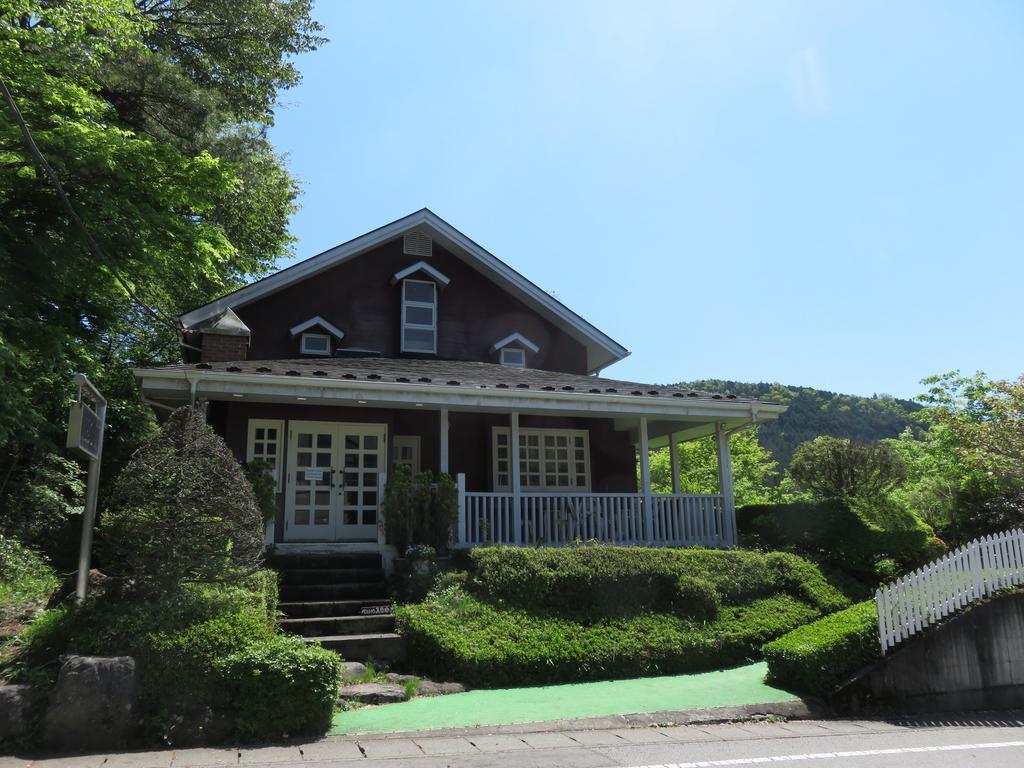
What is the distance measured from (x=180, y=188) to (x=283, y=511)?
5668mm

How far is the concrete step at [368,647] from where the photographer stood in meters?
8.45

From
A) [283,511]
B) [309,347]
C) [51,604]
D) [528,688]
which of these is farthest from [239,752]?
[309,347]

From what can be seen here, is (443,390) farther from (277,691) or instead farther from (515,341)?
(277,691)

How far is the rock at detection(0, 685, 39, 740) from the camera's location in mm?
5652

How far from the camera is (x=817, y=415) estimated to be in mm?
63875

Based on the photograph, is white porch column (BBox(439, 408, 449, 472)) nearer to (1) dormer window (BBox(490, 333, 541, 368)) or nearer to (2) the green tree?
(1) dormer window (BBox(490, 333, 541, 368))

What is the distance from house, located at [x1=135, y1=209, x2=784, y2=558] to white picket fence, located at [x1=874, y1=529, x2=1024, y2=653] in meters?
4.76

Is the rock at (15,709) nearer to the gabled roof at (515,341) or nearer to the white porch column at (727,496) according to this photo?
the white porch column at (727,496)

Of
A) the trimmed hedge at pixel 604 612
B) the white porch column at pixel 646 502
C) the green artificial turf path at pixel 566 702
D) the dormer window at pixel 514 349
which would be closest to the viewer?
the green artificial turf path at pixel 566 702

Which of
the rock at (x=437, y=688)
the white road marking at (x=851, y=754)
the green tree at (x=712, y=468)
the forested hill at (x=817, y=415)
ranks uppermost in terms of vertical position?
the forested hill at (x=817, y=415)

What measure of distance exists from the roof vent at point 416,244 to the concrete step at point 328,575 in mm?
8448

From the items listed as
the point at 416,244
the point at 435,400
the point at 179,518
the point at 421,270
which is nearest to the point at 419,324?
the point at 421,270

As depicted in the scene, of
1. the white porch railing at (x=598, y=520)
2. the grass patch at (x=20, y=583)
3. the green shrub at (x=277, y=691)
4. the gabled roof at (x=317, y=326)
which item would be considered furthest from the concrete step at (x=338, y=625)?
the gabled roof at (x=317, y=326)

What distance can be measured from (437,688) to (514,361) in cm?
1036
